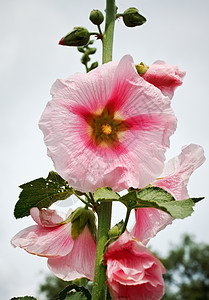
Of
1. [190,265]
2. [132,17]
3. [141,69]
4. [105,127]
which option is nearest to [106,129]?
[105,127]

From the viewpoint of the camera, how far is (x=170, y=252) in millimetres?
19219

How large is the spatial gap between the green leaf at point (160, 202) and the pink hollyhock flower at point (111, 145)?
35 millimetres

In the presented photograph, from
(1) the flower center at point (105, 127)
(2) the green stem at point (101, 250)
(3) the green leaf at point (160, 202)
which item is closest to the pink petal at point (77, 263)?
(2) the green stem at point (101, 250)

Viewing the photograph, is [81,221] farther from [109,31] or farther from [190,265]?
[190,265]

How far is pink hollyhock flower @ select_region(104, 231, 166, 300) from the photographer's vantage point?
2.68 ft

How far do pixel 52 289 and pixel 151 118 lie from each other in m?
16.1

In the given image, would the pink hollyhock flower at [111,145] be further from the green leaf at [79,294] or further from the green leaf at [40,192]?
the green leaf at [79,294]

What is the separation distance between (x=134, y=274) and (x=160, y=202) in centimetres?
19

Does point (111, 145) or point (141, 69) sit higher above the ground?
point (141, 69)

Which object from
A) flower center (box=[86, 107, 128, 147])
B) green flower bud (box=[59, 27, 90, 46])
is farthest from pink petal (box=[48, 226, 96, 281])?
green flower bud (box=[59, 27, 90, 46])

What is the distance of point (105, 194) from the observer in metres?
0.87

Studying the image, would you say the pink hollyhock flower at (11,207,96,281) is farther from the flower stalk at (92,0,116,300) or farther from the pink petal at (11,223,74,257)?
the flower stalk at (92,0,116,300)

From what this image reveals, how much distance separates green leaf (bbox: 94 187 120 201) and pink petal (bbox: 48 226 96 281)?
0.27 m

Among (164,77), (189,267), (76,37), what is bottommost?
(189,267)
